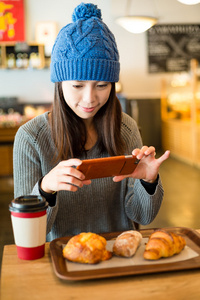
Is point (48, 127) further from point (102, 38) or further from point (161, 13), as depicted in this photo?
point (161, 13)

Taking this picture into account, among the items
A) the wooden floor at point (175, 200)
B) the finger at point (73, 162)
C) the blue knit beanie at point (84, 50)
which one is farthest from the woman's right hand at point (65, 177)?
the wooden floor at point (175, 200)

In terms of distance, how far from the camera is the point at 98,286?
37.2 inches

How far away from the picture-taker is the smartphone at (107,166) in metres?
1.07

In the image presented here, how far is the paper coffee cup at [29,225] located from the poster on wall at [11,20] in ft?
21.5

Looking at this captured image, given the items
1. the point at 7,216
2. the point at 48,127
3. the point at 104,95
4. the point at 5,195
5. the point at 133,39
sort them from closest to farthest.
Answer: the point at 104,95 < the point at 48,127 < the point at 7,216 < the point at 5,195 < the point at 133,39

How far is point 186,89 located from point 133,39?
1.61 m

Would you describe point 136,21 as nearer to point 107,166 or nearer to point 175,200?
point 175,200


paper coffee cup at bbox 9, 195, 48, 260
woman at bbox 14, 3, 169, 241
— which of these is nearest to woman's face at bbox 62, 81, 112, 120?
woman at bbox 14, 3, 169, 241

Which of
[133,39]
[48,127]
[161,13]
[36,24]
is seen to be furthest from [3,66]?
[48,127]

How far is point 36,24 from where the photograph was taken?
23.7 ft

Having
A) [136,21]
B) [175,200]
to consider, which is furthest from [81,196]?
[136,21]

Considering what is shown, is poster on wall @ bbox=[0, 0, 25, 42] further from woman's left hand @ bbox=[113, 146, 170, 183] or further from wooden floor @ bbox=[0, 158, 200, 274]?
woman's left hand @ bbox=[113, 146, 170, 183]

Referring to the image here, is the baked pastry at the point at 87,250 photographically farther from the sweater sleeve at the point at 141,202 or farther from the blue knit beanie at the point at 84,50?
the blue knit beanie at the point at 84,50

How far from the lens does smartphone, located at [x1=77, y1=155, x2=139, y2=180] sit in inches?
42.1
